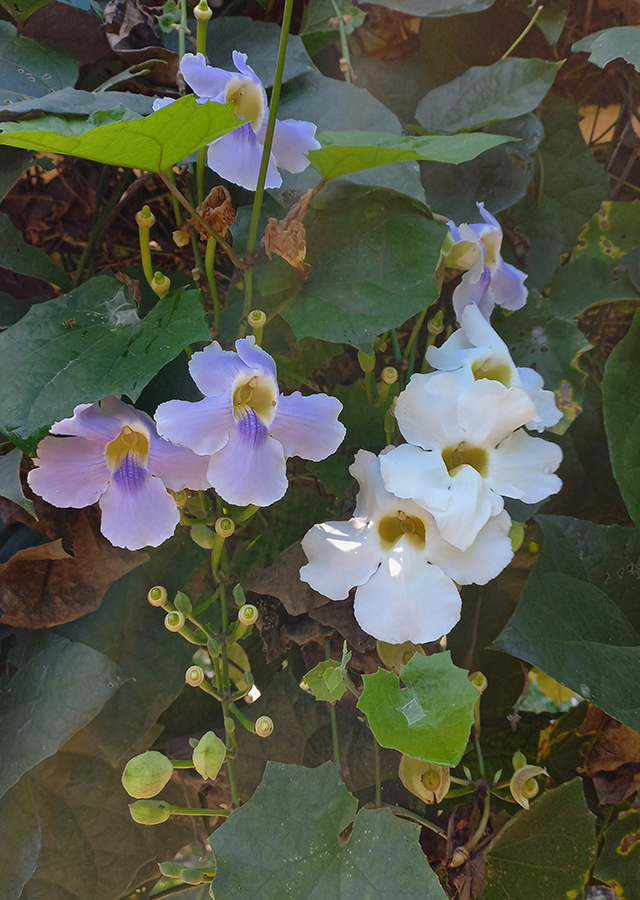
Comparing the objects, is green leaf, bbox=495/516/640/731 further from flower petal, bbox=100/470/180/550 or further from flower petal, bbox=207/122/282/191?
flower petal, bbox=207/122/282/191

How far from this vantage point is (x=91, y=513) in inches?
23.9

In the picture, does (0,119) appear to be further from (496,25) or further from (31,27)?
(496,25)

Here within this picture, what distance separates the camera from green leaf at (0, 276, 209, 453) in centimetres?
47

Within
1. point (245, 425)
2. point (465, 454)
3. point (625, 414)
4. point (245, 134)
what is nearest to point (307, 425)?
point (245, 425)

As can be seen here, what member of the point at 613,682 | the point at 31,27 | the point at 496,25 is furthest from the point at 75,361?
the point at 496,25

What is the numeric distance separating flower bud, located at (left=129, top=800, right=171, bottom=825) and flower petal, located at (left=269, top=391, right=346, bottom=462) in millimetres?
305

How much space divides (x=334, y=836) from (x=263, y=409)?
0.35m

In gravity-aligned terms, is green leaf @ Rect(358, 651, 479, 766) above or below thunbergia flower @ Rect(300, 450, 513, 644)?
below

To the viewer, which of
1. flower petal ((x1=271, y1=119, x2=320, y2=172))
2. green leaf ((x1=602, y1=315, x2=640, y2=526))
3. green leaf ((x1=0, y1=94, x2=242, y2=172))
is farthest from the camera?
green leaf ((x1=602, y1=315, x2=640, y2=526))

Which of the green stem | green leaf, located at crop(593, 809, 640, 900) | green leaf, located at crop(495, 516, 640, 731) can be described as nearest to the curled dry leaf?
the green stem

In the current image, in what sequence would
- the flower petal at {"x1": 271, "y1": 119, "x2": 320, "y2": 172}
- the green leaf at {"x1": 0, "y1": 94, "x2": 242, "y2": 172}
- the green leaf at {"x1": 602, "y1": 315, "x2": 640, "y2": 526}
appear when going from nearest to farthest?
the green leaf at {"x1": 0, "y1": 94, "x2": 242, "y2": 172} < the flower petal at {"x1": 271, "y1": 119, "x2": 320, "y2": 172} < the green leaf at {"x1": 602, "y1": 315, "x2": 640, "y2": 526}

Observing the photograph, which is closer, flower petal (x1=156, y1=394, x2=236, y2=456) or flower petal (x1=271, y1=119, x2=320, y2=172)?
flower petal (x1=156, y1=394, x2=236, y2=456)

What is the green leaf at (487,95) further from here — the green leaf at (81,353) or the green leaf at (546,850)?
the green leaf at (546,850)

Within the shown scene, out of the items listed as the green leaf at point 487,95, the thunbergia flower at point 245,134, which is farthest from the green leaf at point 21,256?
the green leaf at point 487,95
